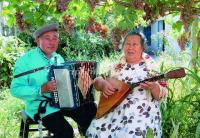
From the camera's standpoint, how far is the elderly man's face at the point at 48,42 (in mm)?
5105

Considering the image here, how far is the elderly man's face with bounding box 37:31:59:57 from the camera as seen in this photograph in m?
5.11

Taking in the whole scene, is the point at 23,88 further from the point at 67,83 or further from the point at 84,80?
the point at 84,80

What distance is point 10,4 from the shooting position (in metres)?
5.06

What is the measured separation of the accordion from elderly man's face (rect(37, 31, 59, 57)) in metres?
0.48

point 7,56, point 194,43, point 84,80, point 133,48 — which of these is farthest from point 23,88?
point 7,56

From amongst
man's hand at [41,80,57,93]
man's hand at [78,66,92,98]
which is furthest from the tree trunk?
man's hand at [41,80,57,93]

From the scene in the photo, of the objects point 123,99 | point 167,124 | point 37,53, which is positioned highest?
point 37,53

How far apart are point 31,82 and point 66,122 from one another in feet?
1.71

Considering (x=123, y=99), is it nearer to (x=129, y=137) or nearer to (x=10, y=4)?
(x=129, y=137)

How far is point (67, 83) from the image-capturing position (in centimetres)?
468

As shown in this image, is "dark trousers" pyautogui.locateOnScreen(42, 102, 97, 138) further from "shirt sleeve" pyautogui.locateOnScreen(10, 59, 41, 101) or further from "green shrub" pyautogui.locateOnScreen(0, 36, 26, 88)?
"green shrub" pyautogui.locateOnScreen(0, 36, 26, 88)

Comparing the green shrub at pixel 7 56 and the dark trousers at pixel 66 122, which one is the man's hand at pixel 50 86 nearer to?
the dark trousers at pixel 66 122

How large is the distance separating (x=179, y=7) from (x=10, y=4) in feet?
5.43

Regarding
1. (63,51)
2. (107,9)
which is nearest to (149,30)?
(63,51)
